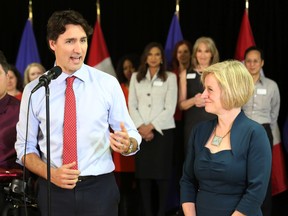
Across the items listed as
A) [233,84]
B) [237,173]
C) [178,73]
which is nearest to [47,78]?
[233,84]

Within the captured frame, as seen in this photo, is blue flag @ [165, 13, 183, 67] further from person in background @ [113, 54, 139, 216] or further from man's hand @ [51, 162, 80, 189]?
man's hand @ [51, 162, 80, 189]

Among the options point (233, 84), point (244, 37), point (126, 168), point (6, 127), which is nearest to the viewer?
point (233, 84)

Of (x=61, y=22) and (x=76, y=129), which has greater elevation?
(x=61, y=22)

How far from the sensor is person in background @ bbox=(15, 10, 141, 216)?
2457 millimetres

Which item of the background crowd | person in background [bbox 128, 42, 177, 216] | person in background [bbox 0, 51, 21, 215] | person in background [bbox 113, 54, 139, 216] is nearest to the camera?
person in background [bbox 0, 51, 21, 215]

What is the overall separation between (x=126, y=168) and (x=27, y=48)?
195 cm

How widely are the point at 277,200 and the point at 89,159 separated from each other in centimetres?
408

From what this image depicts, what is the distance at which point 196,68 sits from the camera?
5.16 m

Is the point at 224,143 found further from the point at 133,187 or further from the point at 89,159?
the point at 133,187

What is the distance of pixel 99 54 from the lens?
6.31 m

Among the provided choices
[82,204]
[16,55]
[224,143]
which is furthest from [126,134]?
[16,55]

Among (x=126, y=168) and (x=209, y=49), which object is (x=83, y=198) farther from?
(x=126, y=168)

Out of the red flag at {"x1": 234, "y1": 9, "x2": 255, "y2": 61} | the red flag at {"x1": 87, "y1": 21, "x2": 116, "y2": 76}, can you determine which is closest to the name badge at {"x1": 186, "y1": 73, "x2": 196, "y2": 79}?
the red flag at {"x1": 234, "y1": 9, "x2": 255, "y2": 61}

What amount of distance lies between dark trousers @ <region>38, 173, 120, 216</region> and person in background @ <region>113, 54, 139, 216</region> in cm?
303
